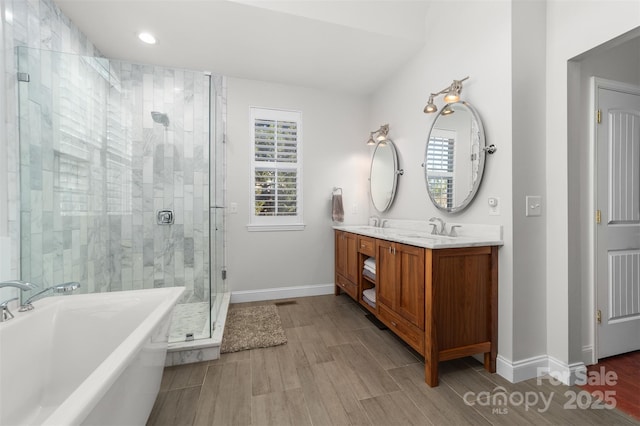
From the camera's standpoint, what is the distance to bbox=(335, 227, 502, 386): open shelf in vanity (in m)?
1.64

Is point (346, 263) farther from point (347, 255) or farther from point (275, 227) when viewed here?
point (275, 227)

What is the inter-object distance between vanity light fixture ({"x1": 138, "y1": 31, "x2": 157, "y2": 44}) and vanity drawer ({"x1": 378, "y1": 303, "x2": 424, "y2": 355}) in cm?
313

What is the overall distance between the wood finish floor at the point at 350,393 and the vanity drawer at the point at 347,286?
673 millimetres

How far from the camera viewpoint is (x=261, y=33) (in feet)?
7.57

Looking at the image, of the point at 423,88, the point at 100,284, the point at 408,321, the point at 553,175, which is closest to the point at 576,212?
the point at 553,175

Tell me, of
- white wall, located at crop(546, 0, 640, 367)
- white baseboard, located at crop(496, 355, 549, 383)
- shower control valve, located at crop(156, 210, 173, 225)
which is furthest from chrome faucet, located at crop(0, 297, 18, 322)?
white wall, located at crop(546, 0, 640, 367)

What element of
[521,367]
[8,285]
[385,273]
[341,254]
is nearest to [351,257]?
[341,254]

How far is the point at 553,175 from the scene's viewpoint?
5.75 ft

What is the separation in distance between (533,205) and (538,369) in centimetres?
110

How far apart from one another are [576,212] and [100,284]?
370 cm

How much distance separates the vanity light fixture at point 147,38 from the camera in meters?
2.30

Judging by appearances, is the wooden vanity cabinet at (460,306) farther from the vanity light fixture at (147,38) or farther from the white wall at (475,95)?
the vanity light fixture at (147,38)

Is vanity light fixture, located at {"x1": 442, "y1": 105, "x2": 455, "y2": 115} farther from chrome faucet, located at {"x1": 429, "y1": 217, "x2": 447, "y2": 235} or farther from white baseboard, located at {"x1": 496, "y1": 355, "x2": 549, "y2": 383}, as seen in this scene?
white baseboard, located at {"x1": 496, "y1": 355, "x2": 549, "y2": 383}

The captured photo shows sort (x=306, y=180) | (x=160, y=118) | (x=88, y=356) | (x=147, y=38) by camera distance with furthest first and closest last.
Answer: (x=306, y=180) → (x=160, y=118) → (x=147, y=38) → (x=88, y=356)
